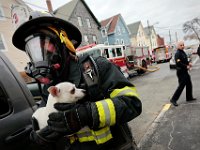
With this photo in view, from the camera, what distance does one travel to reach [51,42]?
1.55 metres

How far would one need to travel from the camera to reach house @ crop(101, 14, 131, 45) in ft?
116

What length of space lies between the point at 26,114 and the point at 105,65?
100 cm

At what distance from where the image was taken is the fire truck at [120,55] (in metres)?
13.8

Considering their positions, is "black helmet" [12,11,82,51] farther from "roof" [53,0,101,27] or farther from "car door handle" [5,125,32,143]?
"roof" [53,0,101,27]

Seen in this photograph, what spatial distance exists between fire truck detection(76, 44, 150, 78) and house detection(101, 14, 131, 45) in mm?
16855

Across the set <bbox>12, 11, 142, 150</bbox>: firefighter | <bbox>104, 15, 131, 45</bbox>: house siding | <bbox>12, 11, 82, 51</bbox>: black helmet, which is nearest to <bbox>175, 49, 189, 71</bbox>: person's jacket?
<bbox>12, 11, 82, 51</bbox>: black helmet

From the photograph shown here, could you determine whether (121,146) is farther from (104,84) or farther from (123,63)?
(123,63)

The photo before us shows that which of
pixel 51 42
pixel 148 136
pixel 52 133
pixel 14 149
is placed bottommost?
pixel 148 136

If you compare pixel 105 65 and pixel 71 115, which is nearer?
pixel 71 115

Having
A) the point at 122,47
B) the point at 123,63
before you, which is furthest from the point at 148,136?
the point at 122,47

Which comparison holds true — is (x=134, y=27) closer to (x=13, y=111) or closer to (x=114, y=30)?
(x=114, y=30)

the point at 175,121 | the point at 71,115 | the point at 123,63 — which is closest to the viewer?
the point at 71,115

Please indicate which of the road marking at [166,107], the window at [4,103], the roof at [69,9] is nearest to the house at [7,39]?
the roof at [69,9]

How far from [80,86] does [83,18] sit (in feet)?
96.7
